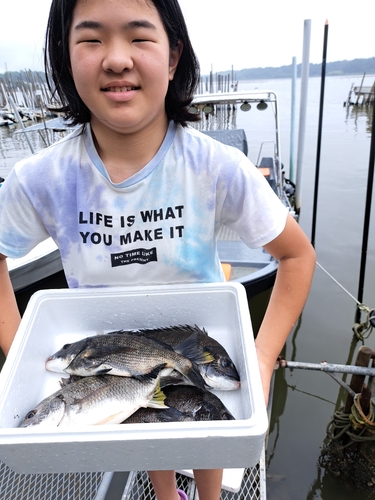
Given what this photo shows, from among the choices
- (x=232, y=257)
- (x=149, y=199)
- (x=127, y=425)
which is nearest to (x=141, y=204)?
(x=149, y=199)

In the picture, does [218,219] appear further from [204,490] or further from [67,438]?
[204,490]

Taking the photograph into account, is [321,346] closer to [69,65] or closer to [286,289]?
[286,289]

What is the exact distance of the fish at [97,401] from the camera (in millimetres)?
1121

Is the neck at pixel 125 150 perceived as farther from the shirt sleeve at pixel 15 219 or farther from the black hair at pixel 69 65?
the shirt sleeve at pixel 15 219

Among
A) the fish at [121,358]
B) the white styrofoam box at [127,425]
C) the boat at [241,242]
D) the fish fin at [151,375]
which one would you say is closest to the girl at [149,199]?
the white styrofoam box at [127,425]

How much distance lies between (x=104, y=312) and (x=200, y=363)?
1.44ft

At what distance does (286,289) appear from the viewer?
1.36 metres

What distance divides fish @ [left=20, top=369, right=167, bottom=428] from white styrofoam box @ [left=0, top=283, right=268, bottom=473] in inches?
3.3

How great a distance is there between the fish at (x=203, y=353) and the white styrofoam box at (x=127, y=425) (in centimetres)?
4

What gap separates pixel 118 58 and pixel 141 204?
18.4 inches

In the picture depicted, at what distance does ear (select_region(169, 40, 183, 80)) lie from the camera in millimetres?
1227

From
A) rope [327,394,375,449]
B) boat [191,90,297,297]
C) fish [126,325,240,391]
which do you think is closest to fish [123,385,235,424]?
fish [126,325,240,391]

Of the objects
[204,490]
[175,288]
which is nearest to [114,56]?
[175,288]

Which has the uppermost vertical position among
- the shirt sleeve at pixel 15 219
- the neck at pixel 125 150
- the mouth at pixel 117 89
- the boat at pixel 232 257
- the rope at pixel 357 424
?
the mouth at pixel 117 89
